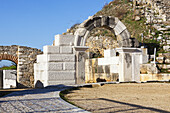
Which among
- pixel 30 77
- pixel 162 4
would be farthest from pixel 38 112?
pixel 162 4

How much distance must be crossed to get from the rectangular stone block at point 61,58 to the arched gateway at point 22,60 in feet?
17.0

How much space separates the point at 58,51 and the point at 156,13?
2134 centimetres

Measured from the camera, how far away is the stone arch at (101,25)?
1282cm

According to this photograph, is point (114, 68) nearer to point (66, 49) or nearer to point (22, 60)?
point (66, 49)

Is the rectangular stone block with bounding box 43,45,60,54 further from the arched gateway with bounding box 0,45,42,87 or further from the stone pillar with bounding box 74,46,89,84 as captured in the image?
the arched gateway with bounding box 0,45,42,87


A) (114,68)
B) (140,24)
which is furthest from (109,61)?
(140,24)

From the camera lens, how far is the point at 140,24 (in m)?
29.5

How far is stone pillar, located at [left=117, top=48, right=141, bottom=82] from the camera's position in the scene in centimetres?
1377

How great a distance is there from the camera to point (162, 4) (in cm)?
3381

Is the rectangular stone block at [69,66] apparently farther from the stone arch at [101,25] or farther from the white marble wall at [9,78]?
the white marble wall at [9,78]

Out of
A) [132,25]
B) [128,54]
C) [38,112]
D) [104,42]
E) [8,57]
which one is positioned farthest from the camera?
[132,25]

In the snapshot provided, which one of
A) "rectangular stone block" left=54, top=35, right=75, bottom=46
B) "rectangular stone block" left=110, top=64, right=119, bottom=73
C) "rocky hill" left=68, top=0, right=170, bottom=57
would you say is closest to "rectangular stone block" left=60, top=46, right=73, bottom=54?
"rectangular stone block" left=54, top=35, right=75, bottom=46

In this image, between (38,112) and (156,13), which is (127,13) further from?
(38,112)

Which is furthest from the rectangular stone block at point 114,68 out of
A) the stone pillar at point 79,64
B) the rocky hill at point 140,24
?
the rocky hill at point 140,24
